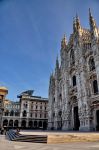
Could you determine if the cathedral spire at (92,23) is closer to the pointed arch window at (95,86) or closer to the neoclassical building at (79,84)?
the neoclassical building at (79,84)

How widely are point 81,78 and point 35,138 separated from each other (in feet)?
73.1

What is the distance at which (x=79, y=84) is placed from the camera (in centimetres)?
3425

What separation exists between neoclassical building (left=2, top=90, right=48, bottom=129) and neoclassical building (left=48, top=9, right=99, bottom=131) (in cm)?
2459

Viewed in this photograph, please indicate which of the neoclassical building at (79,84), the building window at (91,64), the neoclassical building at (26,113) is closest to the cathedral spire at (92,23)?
the neoclassical building at (79,84)

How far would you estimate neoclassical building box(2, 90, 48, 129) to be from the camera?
69500mm

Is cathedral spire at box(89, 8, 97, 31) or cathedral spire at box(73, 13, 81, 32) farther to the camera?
A: cathedral spire at box(73, 13, 81, 32)

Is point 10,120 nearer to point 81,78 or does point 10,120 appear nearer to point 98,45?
point 81,78

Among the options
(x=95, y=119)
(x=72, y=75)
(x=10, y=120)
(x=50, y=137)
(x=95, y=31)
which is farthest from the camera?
(x=10, y=120)

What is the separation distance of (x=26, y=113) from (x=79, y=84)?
143ft

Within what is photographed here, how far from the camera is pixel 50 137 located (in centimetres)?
1344

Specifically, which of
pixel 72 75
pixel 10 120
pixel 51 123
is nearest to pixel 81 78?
pixel 72 75

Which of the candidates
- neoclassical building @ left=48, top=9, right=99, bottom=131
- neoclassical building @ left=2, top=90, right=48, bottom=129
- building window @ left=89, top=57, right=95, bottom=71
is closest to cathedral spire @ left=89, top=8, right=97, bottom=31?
neoclassical building @ left=48, top=9, right=99, bottom=131

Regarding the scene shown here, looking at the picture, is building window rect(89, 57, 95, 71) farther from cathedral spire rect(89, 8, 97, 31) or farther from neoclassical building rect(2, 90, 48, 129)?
neoclassical building rect(2, 90, 48, 129)

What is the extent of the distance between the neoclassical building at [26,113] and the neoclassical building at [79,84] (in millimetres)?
24594
